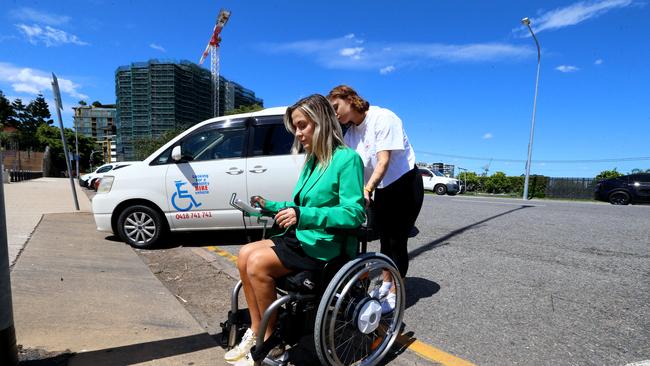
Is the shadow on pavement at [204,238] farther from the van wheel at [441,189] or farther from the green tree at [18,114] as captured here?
the green tree at [18,114]

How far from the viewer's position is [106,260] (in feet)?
15.3

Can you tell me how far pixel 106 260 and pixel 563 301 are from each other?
16.3 feet

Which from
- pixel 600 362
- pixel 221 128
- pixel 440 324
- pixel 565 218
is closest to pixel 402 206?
pixel 440 324

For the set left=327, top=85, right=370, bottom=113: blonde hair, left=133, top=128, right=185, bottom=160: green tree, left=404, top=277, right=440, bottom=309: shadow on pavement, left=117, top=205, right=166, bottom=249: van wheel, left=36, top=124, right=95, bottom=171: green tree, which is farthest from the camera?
left=36, top=124, right=95, bottom=171: green tree

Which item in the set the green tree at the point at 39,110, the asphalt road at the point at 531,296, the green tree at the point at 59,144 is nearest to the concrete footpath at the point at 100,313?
the asphalt road at the point at 531,296

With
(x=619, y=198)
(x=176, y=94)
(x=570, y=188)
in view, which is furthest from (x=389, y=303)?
(x=176, y=94)

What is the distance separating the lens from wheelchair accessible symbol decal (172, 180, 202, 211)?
5.43 m

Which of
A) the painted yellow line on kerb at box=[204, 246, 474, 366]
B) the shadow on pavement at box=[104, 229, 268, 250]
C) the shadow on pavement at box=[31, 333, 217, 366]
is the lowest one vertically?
the shadow on pavement at box=[104, 229, 268, 250]

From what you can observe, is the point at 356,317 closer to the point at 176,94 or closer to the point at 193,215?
the point at 193,215

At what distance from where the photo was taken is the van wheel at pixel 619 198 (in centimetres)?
1585

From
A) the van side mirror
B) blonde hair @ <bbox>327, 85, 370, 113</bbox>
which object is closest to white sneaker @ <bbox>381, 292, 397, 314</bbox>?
blonde hair @ <bbox>327, 85, 370, 113</bbox>

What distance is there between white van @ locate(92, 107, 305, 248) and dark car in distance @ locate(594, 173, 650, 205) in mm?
16612

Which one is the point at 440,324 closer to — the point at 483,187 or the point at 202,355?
the point at 202,355

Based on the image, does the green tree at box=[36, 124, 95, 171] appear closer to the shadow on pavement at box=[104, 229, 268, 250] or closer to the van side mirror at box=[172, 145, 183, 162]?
the shadow on pavement at box=[104, 229, 268, 250]
